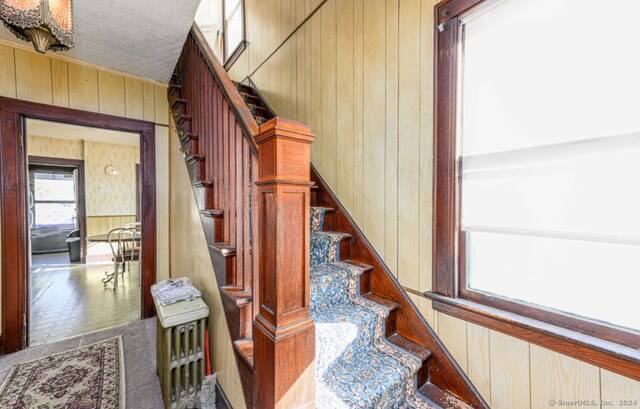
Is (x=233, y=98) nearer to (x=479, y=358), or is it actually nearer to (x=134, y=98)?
(x=479, y=358)

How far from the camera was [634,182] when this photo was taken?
3.19 ft

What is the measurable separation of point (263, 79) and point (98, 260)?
5540 mm

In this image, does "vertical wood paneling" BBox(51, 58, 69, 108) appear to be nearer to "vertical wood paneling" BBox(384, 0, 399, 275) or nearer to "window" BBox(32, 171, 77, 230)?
"vertical wood paneling" BBox(384, 0, 399, 275)

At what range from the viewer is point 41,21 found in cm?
132

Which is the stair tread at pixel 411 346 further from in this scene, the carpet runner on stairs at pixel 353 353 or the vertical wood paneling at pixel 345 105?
the vertical wood paneling at pixel 345 105

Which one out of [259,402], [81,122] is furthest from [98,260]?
[259,402]

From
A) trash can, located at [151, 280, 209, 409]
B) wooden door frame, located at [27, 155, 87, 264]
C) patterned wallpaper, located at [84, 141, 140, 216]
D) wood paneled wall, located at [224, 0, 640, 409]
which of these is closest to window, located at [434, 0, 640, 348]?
wood paneled wall, located at [224, 0, 640, 409]

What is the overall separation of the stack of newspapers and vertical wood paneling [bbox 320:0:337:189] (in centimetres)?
132

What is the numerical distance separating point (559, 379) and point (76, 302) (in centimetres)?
460

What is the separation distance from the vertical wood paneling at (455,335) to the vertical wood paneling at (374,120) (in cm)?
54

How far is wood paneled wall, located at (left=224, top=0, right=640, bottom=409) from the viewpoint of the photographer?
1.19 metres

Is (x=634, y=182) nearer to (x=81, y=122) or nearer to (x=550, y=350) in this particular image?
(x=550, y=350)

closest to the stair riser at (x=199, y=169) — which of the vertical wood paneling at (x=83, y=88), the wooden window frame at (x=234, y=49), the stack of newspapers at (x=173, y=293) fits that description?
the stack of newspapers at (x=173, y=293)

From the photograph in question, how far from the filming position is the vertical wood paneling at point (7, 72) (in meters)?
2.20
